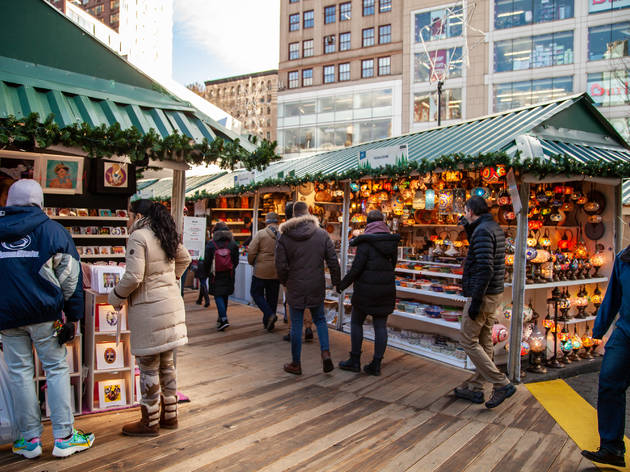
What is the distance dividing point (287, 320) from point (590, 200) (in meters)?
5.04

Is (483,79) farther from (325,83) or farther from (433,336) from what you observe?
(433,336)

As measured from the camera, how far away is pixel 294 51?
36.4 metres

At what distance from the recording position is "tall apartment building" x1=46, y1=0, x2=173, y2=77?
240ft

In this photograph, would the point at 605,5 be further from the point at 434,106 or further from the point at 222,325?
the point at 222,325

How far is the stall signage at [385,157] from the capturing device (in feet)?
20.0

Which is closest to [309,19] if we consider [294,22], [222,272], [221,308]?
[294,22]

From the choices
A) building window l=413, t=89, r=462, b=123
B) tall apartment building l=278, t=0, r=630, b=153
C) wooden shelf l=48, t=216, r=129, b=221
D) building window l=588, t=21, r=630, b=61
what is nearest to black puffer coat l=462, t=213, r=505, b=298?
wooden shelf l=48, t=216, r=129, b=221

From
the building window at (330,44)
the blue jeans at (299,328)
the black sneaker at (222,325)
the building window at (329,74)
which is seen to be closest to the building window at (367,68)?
the building window at (329,74)

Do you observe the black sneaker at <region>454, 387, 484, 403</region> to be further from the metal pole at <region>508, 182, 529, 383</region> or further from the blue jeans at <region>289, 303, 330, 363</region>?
the blue jeans at <region>289, 303, 330, 363</region>

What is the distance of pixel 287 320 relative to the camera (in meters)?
7.82

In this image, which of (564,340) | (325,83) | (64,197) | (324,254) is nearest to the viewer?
(64,197)

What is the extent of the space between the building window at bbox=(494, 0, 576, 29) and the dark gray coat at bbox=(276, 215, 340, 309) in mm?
26663

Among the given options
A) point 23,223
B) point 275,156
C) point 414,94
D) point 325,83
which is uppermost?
point 325,83

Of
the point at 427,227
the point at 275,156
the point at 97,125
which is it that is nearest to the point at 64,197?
the point at 97,125
